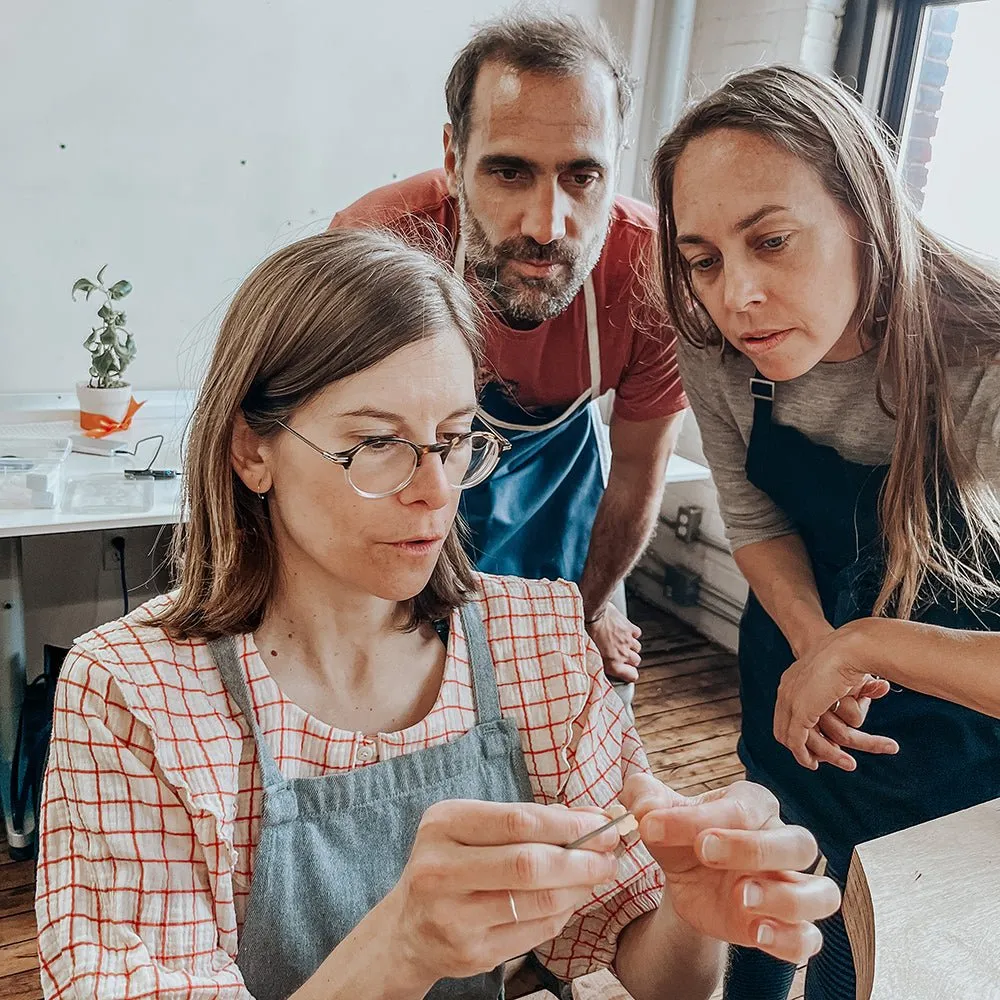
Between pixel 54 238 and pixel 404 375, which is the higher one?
pixel 404 375

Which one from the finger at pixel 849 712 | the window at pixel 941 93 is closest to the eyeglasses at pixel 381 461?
the finger at pixel 849 712

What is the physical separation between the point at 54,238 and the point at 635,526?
186cm

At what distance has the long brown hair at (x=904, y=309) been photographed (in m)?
1.22

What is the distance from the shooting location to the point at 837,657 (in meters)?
1.21

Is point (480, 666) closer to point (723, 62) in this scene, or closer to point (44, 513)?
point (44, 513)

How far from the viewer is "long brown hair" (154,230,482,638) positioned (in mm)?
1066

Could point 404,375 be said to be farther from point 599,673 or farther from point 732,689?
point 732,689

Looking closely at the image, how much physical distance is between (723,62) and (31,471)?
2.56 m

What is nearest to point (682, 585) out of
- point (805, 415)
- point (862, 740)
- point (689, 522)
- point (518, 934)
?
point (689, 522)

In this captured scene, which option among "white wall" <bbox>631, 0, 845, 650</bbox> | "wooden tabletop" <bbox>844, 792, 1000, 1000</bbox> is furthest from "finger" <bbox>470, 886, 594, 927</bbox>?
"white wall" <bbox>631, 0, 845, 650</bbox>

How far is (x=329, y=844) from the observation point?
104 centimetres

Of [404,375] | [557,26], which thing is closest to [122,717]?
[404,375]

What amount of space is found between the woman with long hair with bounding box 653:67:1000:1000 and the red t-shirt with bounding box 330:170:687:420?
1.22 feet

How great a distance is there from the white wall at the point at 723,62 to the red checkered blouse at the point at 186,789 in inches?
81.7
